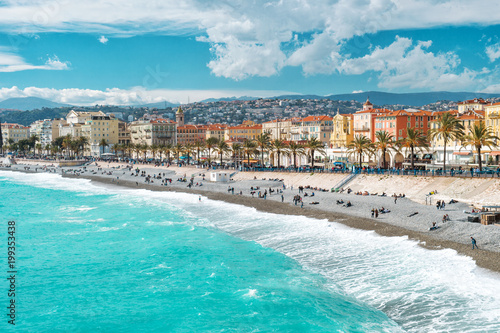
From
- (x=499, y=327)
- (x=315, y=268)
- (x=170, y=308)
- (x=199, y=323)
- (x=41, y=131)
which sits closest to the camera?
(x=499, y=327)

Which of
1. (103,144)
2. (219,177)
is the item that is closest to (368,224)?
(219,177)

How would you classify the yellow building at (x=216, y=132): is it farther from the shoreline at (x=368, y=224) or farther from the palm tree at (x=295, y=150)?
the shoreline at (x=368, y=224)

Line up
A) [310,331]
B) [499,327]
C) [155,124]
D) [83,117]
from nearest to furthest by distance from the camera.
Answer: [499,327], [310,331], [155,124], [83,117]

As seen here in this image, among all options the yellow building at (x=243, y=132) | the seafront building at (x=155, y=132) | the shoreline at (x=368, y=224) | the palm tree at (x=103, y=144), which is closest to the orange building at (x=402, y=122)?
the shoreline at (x=368, y=224)

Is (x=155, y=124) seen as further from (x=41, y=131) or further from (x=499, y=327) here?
(x=499, y=327)

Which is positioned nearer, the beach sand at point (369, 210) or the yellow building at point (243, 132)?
the beach sand at point (369, 210)

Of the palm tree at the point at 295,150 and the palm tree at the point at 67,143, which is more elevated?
the palm tree at the point at 67,143

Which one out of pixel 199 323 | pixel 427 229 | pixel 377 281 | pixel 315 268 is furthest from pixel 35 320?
pixel 427 229
